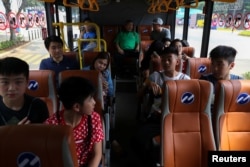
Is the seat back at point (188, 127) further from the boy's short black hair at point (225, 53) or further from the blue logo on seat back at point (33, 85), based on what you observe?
the blue logo on seat back at point (33, 85)

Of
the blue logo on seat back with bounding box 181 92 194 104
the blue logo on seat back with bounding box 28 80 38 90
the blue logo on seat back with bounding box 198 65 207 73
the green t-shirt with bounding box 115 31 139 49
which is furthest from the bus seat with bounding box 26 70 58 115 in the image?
the green t-shirt with bounding box 115 31 139 49

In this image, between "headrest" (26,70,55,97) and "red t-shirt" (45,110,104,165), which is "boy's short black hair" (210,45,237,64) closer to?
"red t-shirt" (45,110,104,165)

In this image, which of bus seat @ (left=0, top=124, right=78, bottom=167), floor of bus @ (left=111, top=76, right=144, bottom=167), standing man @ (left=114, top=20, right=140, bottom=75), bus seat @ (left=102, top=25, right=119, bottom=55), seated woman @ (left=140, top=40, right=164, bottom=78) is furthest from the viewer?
bus seat @ (left=102, top=25, right=119, bottom=55)

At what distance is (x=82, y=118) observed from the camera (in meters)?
1.38

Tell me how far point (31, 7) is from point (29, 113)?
2.24 meters

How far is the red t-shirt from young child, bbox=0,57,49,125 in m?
0.10

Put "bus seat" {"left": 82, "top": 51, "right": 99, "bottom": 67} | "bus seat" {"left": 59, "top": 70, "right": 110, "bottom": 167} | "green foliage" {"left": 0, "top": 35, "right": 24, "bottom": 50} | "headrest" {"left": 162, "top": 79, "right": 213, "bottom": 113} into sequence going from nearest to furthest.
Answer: "headrest" {"left": 162, "top": 79, "right": 213, "bottom": 113}, "bus seat" {"left": 59, "top": 70, "right": 110, "bottom": 167}, "green foliage" {"left": 0, "top": 35, "right": 24, "bottom": 50}, "bus seat" {"left": 82, "top": 51, "right": 99, "bottom": 67}

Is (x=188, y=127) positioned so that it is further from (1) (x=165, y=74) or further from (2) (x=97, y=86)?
(2) (x=97, y=86)

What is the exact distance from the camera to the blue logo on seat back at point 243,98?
1679 mm

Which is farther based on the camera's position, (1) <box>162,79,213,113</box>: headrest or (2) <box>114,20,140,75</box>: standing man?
(2) <box>114,20,140,75</box>: standing man

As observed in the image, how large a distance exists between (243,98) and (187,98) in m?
0.40

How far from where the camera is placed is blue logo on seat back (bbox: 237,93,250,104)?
5.51 feet

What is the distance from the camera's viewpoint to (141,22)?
6910mm

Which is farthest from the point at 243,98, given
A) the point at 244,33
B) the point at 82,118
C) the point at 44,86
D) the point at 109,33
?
the point at 109,33
